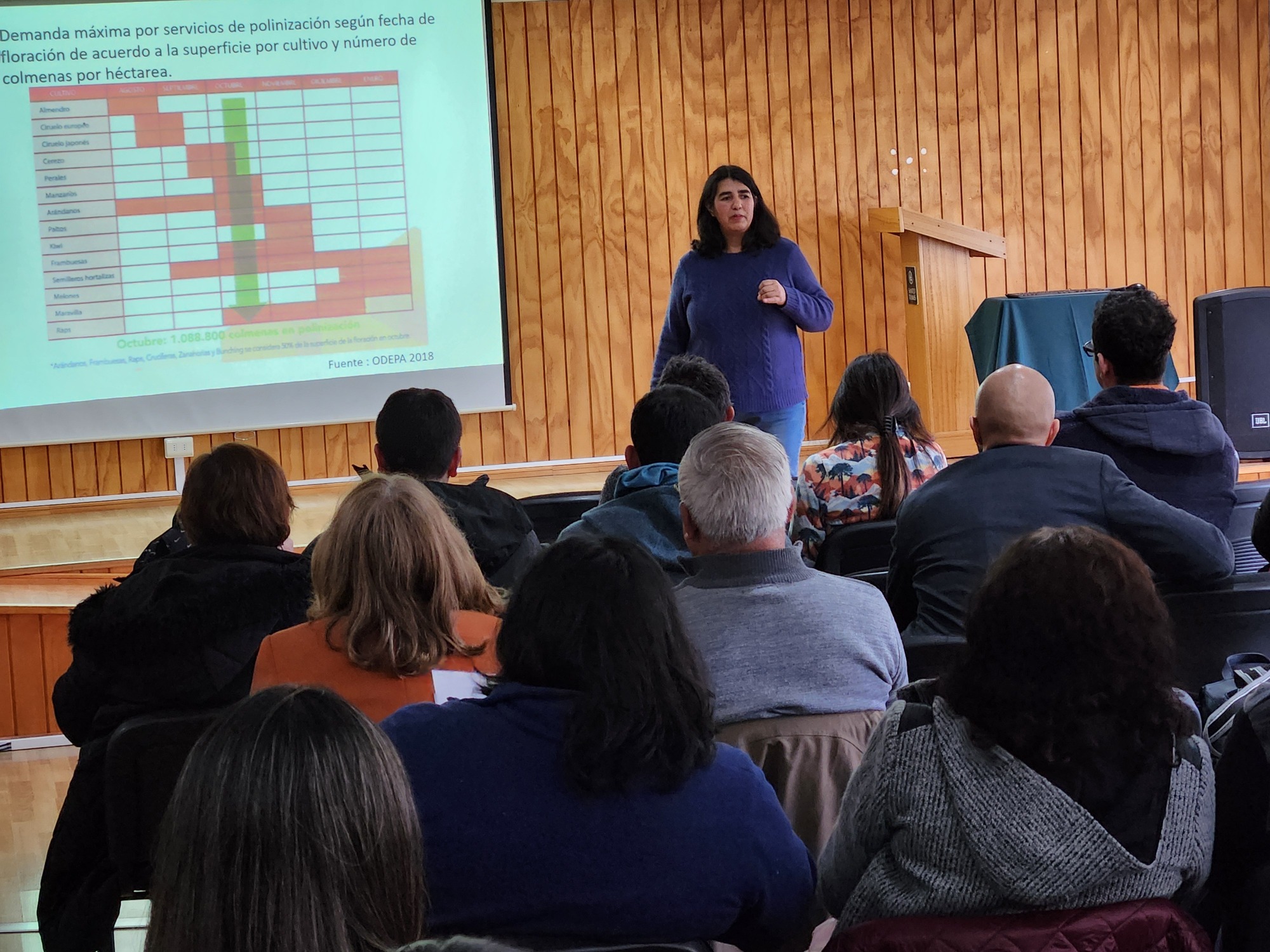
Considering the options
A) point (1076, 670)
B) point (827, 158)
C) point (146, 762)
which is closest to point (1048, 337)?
point (827, 158)

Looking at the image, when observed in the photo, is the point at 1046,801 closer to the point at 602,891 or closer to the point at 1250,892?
the point at 1250,892

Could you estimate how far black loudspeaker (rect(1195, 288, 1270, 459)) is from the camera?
4727 mm

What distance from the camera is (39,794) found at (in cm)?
426

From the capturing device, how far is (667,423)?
296 centimetres

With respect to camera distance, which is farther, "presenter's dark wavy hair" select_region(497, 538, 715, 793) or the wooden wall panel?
the wooden wall panel

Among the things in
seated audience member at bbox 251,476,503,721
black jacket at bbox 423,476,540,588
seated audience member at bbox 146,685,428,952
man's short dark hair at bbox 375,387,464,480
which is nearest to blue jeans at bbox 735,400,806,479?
man's short dark hair at bbox 375,387,464,480

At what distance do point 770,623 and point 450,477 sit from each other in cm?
148

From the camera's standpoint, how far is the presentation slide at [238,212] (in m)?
5.83

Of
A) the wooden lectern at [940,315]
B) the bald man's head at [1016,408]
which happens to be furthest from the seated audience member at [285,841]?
the wooden lectern at [940,315]

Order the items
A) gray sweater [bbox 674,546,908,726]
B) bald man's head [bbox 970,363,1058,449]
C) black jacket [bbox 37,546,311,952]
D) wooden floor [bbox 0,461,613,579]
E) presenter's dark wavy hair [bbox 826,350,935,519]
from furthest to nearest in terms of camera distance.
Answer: wooden floor [bbox 0,461,613,579] < presenter's dark wavy hair [bbox 826,350,935,519] < bald man's head [bbox 970,363,1058,449] < black jacket [bbox 37,546,311,952] < gray sweater [bbox 674,546,908,726]

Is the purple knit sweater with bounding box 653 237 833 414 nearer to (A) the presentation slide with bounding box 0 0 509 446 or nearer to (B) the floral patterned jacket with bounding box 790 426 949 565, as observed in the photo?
(A) the presentation slide with bounding box 0 0 509 446

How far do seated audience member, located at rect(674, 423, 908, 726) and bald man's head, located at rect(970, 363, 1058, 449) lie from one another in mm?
778

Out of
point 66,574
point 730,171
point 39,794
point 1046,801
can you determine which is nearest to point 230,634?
point 1046,801

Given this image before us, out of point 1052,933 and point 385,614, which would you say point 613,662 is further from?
point 385,614
